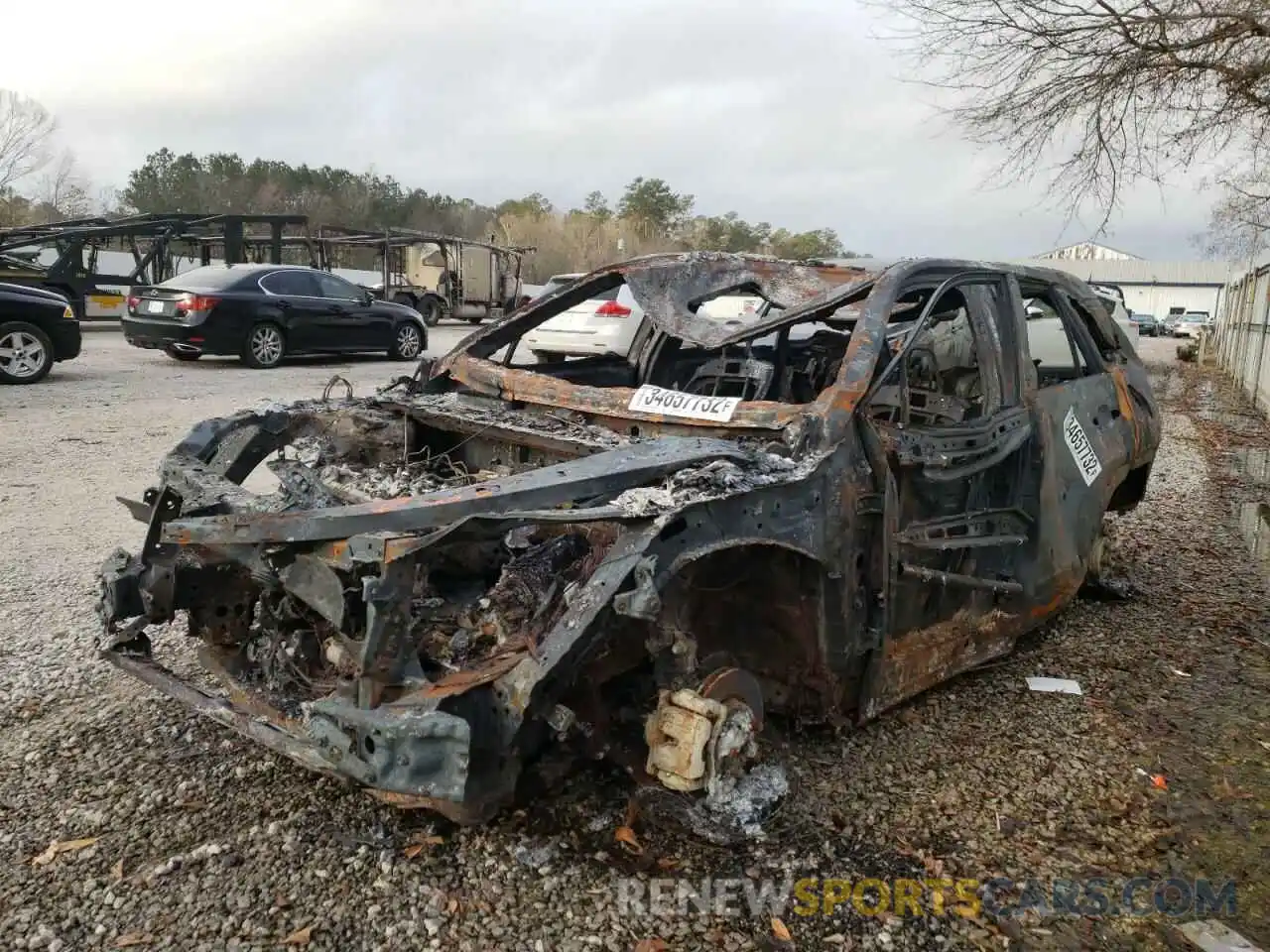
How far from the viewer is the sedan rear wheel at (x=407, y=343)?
1573 cm

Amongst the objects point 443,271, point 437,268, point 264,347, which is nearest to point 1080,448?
point 264,347

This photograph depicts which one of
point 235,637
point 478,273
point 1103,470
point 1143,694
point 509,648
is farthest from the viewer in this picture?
point 478,273

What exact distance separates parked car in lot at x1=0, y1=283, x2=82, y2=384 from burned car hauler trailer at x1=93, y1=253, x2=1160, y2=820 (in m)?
8.73

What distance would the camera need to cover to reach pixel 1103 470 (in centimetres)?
452

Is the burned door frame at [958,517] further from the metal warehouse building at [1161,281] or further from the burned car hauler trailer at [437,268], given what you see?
the metal warehouse building at [1161,281]

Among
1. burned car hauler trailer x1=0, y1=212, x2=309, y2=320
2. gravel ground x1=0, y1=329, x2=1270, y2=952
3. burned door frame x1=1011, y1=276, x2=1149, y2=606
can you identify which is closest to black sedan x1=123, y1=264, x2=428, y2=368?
burned car hauler trailer x1=0, y1=212, x2=309, y2=320

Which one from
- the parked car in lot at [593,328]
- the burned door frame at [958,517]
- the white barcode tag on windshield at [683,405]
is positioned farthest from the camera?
the parked car in lot at [593,328]

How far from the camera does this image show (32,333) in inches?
442

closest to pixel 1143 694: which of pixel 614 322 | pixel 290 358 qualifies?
pixel 614 322

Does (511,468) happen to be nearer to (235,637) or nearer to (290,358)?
(235,637)

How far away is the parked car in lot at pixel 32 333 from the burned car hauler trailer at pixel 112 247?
16.4ft

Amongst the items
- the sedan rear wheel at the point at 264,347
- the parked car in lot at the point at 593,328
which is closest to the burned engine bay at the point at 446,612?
the parked car in lot at the point at 593,328

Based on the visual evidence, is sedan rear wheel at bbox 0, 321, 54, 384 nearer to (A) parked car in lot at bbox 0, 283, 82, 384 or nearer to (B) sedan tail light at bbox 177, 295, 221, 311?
(A) parked car in lot at bbox 0, 283, 82, 384

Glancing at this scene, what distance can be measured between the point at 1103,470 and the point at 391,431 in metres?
3.24
